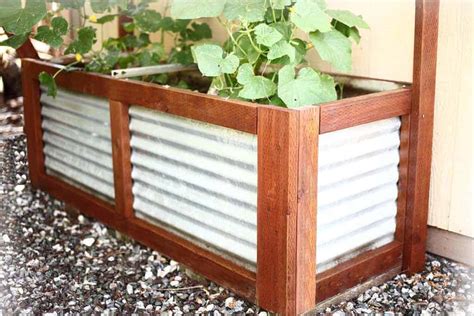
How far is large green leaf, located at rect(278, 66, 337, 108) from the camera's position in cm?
187

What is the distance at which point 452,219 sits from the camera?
2.33 meters

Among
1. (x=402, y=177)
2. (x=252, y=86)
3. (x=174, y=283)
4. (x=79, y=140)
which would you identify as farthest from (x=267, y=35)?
(x=79, y=140)

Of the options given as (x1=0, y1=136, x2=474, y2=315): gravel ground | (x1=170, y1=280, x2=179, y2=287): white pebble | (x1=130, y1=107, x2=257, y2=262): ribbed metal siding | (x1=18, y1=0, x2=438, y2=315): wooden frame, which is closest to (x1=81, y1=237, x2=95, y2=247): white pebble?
(x1=0, y1=136, x2=474, y2=315): gravel ground

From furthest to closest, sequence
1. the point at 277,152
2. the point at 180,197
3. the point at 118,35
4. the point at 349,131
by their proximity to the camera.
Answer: the point at 118,35
the point at 180,197
the point at 349,131
the point at 277,152

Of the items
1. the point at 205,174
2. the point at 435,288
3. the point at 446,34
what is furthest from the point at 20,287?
the point at 446,34

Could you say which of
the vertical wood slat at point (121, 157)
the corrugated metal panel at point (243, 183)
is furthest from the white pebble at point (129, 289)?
the vertical wood slat at point (121, 157)

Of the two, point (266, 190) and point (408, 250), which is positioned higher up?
point (266, 190)

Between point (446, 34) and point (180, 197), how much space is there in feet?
3.29

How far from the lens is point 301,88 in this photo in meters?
1.89

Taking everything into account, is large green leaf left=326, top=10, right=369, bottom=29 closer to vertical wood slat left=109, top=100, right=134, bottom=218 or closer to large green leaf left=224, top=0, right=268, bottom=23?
large green leaf left=224, top=0, right=268, bottom=23

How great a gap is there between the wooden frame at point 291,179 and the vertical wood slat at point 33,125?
48 cm

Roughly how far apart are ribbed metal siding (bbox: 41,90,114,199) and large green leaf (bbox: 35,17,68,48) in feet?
0.85

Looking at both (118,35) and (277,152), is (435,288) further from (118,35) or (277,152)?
(118,35)

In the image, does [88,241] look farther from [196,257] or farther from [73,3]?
[73,3]
